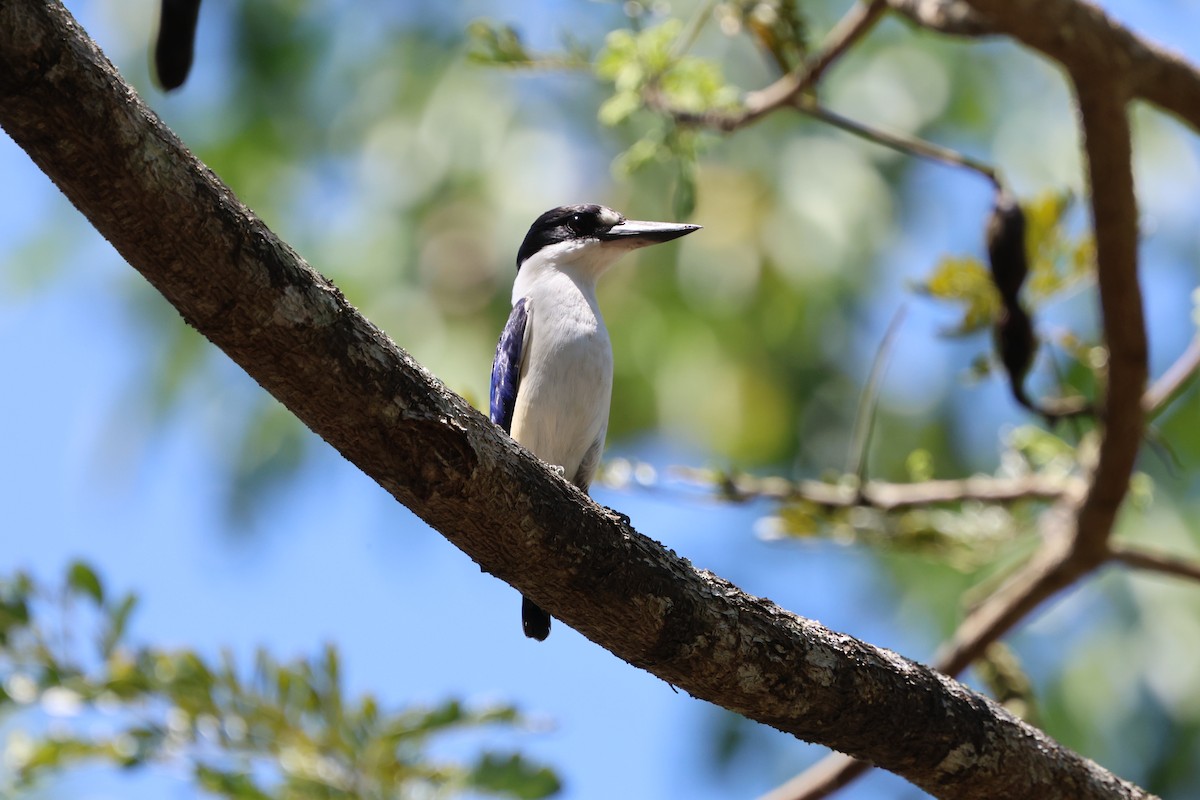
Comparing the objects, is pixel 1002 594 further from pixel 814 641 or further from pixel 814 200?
pixel 814 200

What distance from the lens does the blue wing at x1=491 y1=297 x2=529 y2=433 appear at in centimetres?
350

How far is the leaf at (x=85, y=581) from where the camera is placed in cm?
353

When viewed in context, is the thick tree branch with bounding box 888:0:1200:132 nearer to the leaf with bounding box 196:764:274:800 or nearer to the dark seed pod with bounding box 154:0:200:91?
the dark seed pod with bounding box 154:0:200:91

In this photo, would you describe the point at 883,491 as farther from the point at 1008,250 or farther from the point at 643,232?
the point at 643,232

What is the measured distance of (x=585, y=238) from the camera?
12.5ft

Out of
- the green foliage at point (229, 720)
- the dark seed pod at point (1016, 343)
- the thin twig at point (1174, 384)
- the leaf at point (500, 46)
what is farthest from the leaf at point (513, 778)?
the thin twig at point (1174, 384)

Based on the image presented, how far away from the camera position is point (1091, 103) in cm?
370

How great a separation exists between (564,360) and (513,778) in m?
1.06

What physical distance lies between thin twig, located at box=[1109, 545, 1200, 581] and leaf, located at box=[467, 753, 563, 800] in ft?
6.66

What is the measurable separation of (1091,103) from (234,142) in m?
11.2

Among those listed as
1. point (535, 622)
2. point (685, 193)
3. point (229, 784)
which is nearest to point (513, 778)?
point (535, 622)

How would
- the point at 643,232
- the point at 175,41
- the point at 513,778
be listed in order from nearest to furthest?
the point at 175,41 → the point at 513,778 → the point at 643,232

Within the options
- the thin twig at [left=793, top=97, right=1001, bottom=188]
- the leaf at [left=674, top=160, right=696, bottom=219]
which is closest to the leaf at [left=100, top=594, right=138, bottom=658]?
the leaf at [left=674, top=160, right=696, bottom=219]

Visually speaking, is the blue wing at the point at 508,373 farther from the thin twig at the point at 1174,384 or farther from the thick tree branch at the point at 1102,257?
the thin twig at the point at 1174,384
